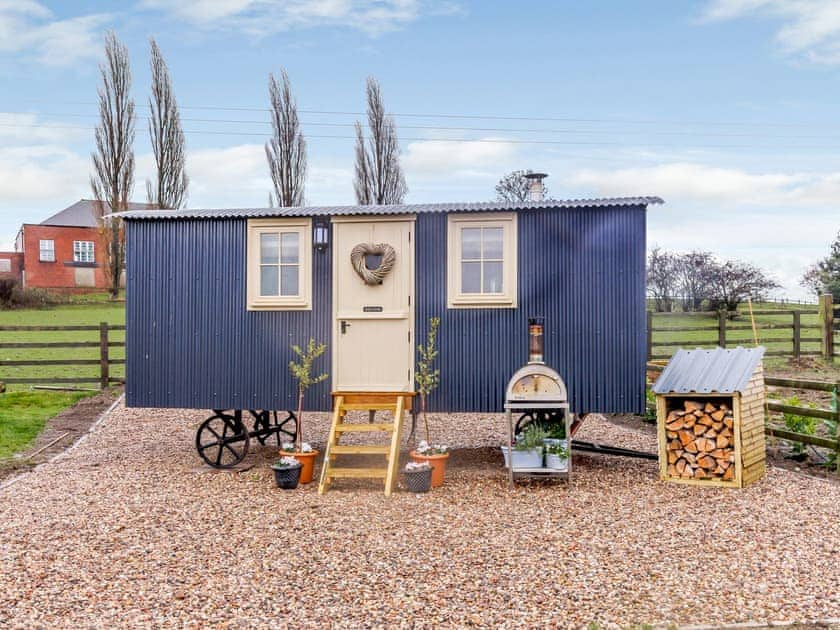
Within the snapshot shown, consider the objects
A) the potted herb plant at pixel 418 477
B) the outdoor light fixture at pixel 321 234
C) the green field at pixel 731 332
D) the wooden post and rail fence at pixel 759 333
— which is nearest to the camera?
the potted herb plant at pixel 418 477

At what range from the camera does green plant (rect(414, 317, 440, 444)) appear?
7.69 meters

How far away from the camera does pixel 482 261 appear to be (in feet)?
25.7

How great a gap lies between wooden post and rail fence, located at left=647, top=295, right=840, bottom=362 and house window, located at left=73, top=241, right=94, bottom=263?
30785 millimetres

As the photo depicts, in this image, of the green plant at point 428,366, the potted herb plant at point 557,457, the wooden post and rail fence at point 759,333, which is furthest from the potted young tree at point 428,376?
the wooden post and rail fence at point 759,333

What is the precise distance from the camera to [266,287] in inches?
321

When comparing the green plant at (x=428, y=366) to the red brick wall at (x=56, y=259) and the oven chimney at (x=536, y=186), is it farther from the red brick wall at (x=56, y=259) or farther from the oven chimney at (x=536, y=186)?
the red brick wall at (x=56, y=259)

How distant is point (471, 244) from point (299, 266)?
78.1 inches

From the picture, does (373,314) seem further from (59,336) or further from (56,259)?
(56,259)

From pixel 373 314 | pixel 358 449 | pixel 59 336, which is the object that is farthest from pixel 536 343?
pixel 59 336

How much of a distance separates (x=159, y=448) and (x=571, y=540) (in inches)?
246

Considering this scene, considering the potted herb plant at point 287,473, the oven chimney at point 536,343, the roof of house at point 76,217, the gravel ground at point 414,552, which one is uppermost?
the roof of house at point 76,217

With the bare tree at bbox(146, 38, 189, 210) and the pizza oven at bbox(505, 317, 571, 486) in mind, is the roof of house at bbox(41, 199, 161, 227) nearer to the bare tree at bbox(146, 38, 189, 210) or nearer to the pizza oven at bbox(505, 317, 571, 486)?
the bare tree at bbox(146, 38, 189, 210)

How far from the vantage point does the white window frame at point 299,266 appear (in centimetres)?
806

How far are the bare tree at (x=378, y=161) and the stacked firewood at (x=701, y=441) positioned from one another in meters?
21.0
